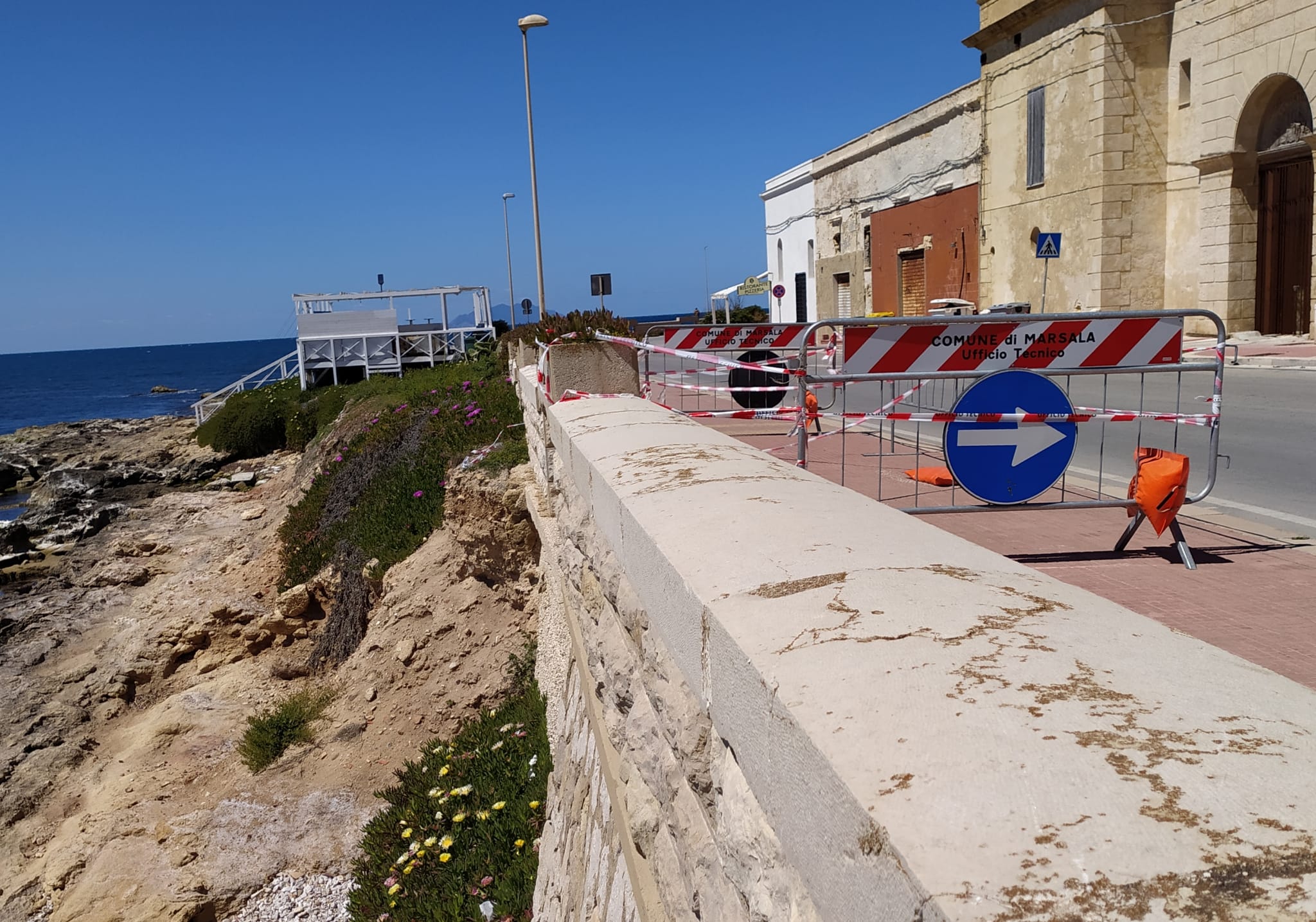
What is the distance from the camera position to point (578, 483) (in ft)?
16.6

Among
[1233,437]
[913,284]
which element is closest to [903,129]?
[913,284]

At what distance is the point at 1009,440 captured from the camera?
18.7 feet

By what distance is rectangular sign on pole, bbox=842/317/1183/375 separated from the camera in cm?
578

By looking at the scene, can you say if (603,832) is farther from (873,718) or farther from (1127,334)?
(1127,334)

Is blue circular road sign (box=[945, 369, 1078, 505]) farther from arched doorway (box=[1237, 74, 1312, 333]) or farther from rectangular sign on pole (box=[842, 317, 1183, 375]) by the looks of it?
arched doorway (box=[1237, 74, 1312, 333])

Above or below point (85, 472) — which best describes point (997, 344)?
above

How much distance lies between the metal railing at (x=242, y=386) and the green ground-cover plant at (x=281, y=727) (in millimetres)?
31377

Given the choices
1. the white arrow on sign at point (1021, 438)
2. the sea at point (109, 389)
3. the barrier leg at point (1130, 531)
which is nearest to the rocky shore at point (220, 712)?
the white arrow on sign at point (1021, 438)

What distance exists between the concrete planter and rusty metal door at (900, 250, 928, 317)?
29.6 meters

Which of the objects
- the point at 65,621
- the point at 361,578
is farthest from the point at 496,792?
the point at 65,621

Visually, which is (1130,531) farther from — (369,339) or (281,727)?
(369,339)

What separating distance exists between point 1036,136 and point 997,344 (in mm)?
25979

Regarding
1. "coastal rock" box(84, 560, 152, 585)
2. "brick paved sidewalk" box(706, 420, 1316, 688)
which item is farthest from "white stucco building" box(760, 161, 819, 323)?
"brick paved sidewalk" box(706, 420, 1316, 688)

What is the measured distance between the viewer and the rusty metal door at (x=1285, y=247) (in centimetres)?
2220
